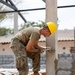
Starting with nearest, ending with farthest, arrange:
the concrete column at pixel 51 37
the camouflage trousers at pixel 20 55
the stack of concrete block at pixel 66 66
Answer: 1. the stack of concrete block at pixel 66 66
2. the camouflage trousers at pixel 20 55
3. the concrete column at pixel 51 37

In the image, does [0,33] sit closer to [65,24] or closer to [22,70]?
[65,24]

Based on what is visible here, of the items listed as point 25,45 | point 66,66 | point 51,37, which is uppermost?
point 51,37

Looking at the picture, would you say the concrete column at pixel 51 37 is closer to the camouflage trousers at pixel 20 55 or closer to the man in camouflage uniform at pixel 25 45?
the man in camouflage uniform at pixel 25 45

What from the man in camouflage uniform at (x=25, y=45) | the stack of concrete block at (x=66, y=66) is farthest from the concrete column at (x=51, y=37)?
the stack of concrete block at (x=66, y=66)

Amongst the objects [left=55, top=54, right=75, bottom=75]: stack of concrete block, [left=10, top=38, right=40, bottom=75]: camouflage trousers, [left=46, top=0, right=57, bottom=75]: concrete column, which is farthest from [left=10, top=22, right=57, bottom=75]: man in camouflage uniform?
[left=55, top=54, right=75, bottom=75]: stack of concrete block

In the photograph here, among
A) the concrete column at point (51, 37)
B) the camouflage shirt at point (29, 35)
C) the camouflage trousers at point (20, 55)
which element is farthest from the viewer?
the concrete column at point (51, 37)

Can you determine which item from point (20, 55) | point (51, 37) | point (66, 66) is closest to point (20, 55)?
point (20, 55)

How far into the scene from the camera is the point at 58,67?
384 cm

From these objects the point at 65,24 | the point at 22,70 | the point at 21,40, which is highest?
the point at 65,24

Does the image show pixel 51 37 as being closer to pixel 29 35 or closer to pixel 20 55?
pixel 29 35

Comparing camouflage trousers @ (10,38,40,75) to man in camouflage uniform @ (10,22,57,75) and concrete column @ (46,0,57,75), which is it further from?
concrete column @ (46,0,57,75)

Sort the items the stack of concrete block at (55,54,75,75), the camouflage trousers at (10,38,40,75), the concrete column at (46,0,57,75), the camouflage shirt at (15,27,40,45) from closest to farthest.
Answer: the stack of concrete block at (55,54,75,75) → the camouflage shirt at (15,27,40,45) → the camouflage trousers at (10,38,40,75) → the concrete column at (46,0,57,75)

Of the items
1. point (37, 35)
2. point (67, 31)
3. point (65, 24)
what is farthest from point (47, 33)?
point (67, 31)

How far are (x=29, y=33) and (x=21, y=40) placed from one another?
20 cm
